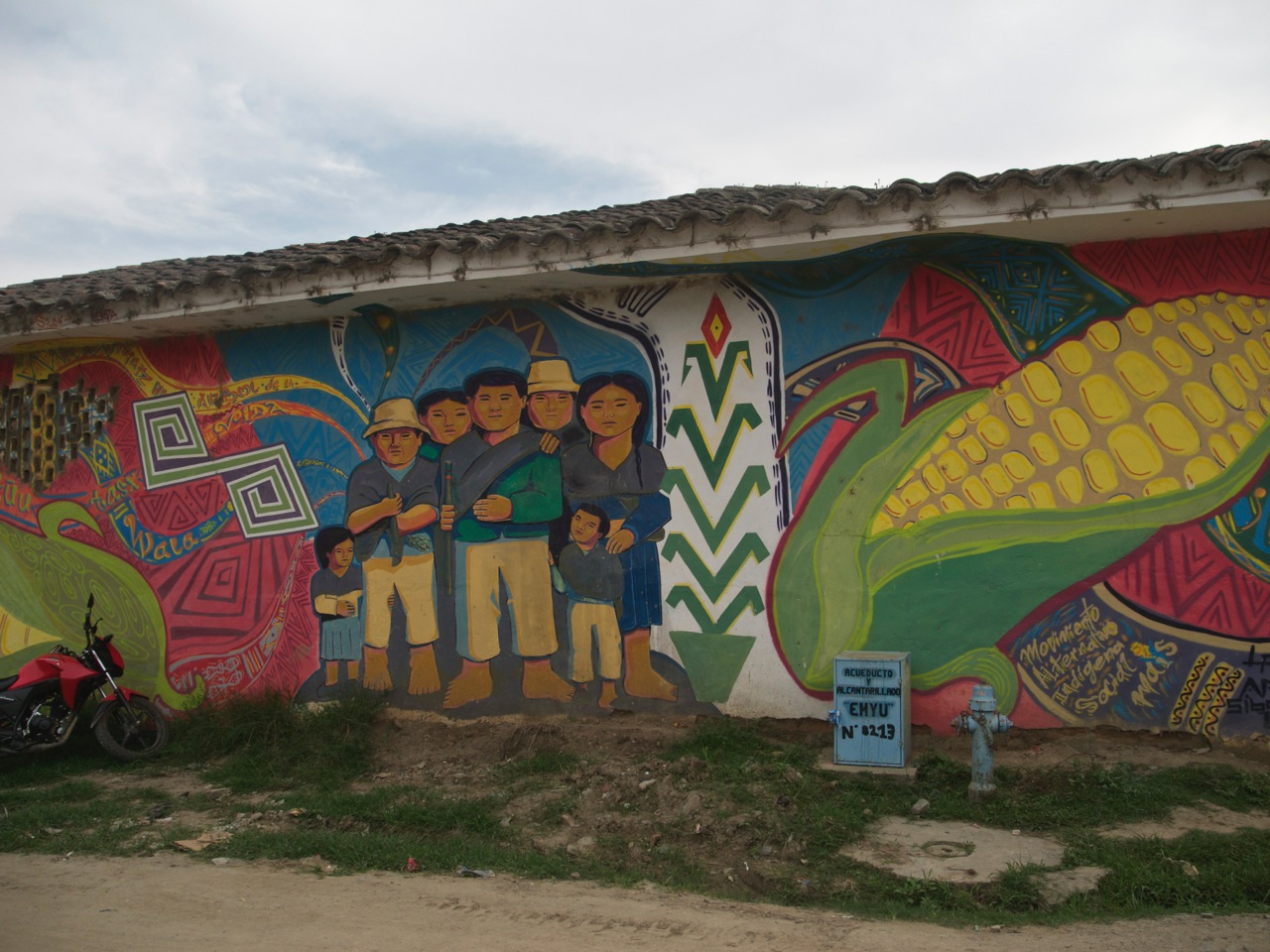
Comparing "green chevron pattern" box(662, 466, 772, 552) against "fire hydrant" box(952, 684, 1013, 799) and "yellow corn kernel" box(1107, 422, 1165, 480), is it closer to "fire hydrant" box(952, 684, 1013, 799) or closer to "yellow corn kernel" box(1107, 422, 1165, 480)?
"fire hydrant" box(952, 684, 1013, 799)

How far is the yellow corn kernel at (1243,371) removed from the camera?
582 centimetres

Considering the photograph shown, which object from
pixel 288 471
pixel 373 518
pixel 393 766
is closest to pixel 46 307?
pixel 288 471

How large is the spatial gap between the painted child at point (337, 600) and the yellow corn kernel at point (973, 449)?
4440mm

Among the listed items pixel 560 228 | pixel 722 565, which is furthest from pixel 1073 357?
pixel 560 228

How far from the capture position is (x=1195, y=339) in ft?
19.4

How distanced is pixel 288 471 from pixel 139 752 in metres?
2.33

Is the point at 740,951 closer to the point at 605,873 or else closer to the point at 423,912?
the point at 605,873

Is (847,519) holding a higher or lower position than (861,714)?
higher

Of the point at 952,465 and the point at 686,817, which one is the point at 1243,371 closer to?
the point at 952,465

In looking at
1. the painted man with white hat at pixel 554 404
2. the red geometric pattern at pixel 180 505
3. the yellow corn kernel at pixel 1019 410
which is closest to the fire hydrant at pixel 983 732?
the yellow corn kernel at pixel 1019 410

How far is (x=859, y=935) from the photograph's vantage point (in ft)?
13.6

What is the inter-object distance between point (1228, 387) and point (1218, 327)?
33 cm

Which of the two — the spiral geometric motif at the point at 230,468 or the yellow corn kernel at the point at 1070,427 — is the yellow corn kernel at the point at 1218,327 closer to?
the yellow corn kernel at the point at 1070,427

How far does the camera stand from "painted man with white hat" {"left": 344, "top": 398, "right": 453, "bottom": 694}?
7.76 meters
